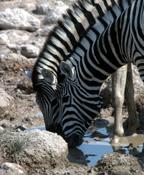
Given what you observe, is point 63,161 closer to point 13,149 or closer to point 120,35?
point 13,149

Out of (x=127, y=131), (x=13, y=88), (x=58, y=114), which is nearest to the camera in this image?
(x=58, y=114)

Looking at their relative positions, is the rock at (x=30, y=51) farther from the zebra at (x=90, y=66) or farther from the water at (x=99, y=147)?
the zebra at (x=90, y=66)

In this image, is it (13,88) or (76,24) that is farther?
(13,88)

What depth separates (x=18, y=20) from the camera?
14062 millimetres

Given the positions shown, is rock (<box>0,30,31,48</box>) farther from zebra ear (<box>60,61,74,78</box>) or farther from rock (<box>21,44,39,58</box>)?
zebra ear (<box>60,61,74,78</box>)

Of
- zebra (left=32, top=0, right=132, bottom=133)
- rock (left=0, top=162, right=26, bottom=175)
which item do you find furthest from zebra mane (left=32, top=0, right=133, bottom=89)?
rock (left=0, top=162, right=26, bottom=175)

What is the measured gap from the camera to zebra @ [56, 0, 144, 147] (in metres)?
7.72

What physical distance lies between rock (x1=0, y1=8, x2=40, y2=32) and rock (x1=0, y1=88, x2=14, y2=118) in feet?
13.2

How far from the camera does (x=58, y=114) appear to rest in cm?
815

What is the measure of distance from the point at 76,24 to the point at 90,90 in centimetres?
83

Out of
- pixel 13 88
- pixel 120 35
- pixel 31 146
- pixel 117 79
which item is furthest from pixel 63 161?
pixel 13 88

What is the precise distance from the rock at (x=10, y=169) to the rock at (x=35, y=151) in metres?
0.19

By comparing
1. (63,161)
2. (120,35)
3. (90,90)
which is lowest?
(63,161)

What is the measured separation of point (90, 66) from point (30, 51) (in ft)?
14.4
